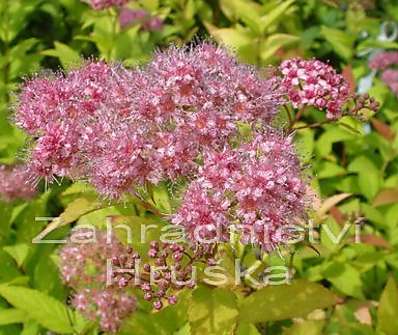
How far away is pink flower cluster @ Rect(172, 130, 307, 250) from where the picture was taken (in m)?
1.54

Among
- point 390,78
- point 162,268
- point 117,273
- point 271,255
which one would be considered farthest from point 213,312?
point 390,78

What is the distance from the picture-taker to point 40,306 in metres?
2.19

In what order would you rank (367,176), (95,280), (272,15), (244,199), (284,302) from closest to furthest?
(244,199) → (284,302) → (95,280) → (367,176) → (272,15)

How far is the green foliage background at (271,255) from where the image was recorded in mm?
1820

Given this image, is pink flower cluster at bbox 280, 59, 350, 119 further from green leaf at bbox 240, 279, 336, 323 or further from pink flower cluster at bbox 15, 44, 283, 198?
green leaf at bbox 240, 279, 336, 323

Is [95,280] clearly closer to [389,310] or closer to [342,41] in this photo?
[389,310]

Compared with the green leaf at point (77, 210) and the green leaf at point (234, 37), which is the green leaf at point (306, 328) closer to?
the green leaf at point (77, 210)

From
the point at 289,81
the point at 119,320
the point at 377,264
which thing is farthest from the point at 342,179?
the point at 119,320

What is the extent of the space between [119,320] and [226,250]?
356 mm

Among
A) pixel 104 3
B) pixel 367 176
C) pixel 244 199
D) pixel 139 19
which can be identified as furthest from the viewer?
pixel 139 19

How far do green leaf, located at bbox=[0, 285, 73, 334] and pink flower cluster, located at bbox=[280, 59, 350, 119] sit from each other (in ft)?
3.05

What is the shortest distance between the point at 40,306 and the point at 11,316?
16cm

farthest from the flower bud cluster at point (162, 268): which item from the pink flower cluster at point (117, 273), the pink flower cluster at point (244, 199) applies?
the pink flower cluster at point (244, 199)

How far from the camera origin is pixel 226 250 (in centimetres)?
188
